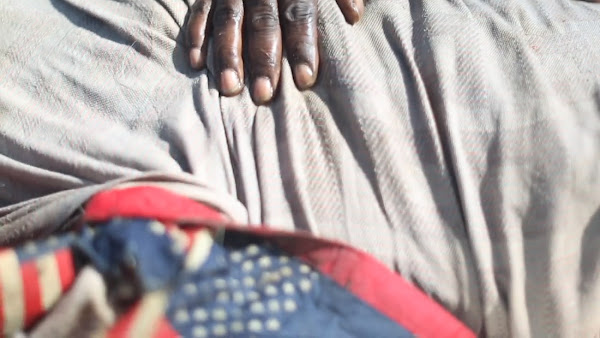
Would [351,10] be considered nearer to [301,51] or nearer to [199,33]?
[301,51]

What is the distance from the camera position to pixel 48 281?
74 cm

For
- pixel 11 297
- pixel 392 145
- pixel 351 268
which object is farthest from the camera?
pixel 392 145

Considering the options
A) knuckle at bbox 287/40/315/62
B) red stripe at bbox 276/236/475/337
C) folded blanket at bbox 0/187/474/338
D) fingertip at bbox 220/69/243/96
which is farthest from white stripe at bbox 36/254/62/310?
knuckle at bbox 287/40/315/62

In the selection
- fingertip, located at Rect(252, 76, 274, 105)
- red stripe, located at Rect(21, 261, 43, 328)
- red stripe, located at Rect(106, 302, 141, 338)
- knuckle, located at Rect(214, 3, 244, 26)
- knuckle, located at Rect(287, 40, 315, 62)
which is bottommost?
red stripe, located at Rect(106, 302, 141, 338)

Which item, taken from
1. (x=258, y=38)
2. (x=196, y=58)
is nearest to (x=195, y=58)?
(x=196, y=58)

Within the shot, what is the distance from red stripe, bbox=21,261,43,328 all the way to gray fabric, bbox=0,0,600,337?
120mm

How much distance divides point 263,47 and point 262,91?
10cm

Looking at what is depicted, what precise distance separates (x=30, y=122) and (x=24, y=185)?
0.34 feet

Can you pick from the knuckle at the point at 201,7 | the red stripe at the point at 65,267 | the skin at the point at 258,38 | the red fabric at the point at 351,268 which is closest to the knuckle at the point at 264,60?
the skin at the point at 258,38

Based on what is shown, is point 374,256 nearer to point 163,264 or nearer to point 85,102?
point 163,264

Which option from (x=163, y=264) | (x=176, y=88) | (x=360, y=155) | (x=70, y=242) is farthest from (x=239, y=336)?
(x=176, y=88)

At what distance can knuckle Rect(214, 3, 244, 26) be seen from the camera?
115cm

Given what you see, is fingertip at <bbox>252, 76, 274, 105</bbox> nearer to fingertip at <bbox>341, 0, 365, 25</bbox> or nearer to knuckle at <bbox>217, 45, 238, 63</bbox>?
knuckle at <bbox>217, 45, 238, 63</bbox>

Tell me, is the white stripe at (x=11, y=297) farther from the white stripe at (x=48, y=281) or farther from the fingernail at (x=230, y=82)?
the fingernail at (x=230, y=82)
